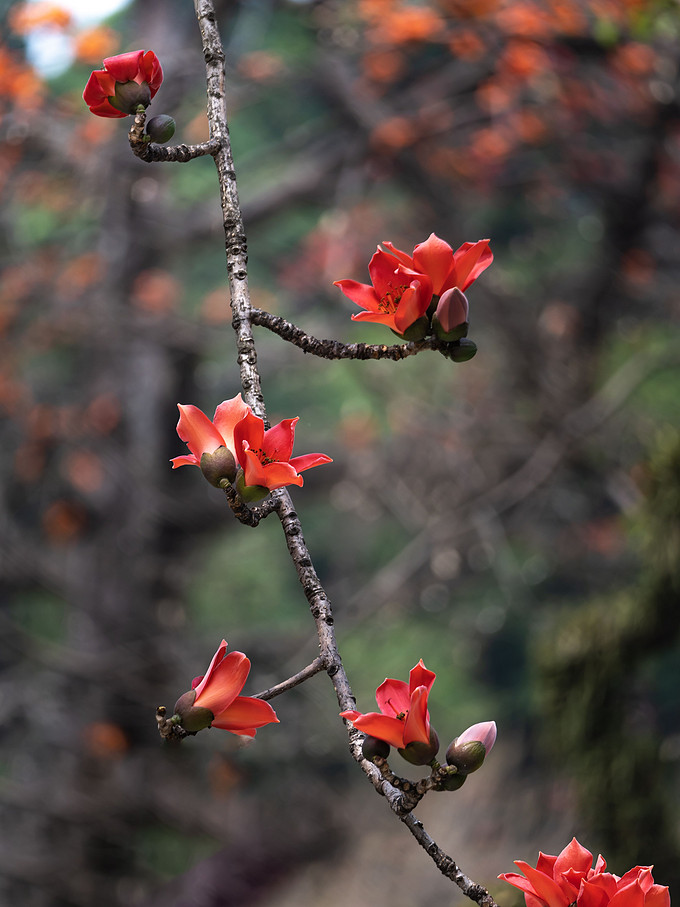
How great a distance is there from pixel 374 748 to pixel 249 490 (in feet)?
0.54

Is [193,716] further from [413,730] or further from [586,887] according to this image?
[586,887]

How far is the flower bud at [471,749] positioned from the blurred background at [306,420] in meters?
1.96

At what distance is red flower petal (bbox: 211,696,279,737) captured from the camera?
50 centimetres

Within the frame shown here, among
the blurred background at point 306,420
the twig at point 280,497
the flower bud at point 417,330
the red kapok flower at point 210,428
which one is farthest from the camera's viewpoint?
the blurred background at point 306,420

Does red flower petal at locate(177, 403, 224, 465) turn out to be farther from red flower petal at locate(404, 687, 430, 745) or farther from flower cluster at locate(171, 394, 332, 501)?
red flower petal at locate(404, 687, 430, 745)

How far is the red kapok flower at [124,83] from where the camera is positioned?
0.64 m

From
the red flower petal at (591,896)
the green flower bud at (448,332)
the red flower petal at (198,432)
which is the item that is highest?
the green flower bud at (448,332)

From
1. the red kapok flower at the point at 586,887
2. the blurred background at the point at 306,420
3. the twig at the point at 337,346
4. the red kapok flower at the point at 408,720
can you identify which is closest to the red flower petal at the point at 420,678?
the red kapok flower at the point at 408,720

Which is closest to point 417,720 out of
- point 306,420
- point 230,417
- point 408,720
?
point 408,720

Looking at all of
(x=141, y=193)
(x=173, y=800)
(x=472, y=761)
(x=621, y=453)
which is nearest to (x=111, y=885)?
(x=173, y=800)

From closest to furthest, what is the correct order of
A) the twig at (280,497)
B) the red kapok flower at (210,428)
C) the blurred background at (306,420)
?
the twig at (280,497), the red kapok flower at (210,428), the blurred background at (306,420)

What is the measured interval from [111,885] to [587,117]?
12.8ft

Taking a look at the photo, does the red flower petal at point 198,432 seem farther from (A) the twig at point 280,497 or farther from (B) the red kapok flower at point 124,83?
(B) the red kapok flower at point 124,83

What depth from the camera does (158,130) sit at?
646 mm
